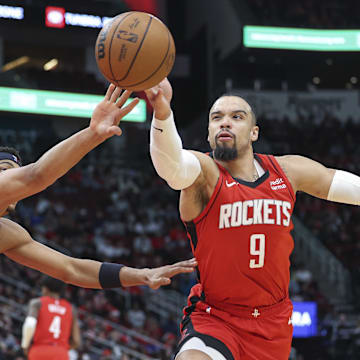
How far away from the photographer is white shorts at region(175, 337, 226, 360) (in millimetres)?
3945

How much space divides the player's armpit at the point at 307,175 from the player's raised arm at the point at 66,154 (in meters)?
1.63

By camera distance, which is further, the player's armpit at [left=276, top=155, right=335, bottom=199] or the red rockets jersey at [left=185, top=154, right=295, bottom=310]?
the player's armpit at [left=276, top=155, right=335, bottom=199]

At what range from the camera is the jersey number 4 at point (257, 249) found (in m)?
4.19

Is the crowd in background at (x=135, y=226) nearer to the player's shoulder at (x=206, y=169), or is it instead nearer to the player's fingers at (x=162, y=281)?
the player's fingers at (x=162, y=281)

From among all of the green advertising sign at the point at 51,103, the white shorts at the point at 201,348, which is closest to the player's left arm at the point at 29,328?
the white shorts at the point at 201,348

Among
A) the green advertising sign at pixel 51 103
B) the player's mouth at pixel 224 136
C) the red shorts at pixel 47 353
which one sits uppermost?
the green advertising sign at pixel 51 103

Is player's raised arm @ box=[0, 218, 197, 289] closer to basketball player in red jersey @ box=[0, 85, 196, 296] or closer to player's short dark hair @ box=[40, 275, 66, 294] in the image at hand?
basketball player in red jersey @ box=[0, 85, 196, 296]

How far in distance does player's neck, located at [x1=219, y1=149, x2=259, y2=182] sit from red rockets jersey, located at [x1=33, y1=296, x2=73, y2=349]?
4.37m

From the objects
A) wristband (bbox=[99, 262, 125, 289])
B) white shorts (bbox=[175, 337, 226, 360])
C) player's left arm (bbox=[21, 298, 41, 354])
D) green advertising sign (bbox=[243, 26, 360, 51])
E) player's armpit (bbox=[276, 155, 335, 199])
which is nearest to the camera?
white shorts (bbox=[175, 337, 226, 360])

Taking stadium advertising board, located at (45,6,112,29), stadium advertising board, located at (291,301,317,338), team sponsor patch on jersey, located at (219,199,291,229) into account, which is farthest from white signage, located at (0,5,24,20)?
team sponsor patch on jersey, located at (219,199,291,229)

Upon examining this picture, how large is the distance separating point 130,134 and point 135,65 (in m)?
20.7

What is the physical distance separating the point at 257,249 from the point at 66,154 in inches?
59.2

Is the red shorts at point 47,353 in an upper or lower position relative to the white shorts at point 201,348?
upper

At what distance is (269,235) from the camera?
4.24 meters
